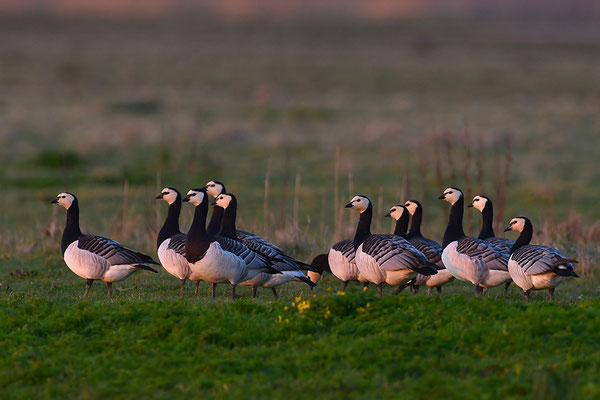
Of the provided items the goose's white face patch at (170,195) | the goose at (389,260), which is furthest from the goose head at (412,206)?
the goose's white face patch at (170,195)

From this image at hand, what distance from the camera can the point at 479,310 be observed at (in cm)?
1070

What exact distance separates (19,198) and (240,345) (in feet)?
69.2

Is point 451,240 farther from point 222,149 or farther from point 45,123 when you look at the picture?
point 45,123

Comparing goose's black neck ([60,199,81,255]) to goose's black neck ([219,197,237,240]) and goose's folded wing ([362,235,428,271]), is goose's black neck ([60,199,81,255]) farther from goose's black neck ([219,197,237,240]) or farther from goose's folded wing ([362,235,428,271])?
goose's folded wing ([362,235,428,271])

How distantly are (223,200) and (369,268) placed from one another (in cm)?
315

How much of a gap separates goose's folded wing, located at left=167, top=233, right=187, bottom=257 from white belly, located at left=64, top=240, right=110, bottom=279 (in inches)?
43.4

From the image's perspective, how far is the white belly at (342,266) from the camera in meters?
14.2

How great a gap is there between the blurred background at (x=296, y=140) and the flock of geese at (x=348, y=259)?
3.87 meters

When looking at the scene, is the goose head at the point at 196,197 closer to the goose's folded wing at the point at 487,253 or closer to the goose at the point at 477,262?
the goose at the point at 477,262

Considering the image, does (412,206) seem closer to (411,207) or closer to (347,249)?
(411,207)

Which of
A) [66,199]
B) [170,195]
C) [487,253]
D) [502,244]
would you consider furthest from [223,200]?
[502,244]

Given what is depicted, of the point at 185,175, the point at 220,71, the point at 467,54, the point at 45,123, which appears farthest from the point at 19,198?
the point at 467,54

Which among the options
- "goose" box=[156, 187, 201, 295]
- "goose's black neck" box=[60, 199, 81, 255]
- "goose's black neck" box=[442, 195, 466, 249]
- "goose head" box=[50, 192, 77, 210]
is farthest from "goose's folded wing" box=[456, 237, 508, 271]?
"goose head" box=[50, 192, 77, 210]

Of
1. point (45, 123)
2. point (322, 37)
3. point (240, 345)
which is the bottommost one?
point (240, 345)
